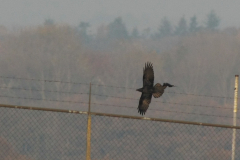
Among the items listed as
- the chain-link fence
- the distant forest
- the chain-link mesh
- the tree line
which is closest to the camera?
the chain-link fence

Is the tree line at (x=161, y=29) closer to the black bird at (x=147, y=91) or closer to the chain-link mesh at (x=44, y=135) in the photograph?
the chain-link mesh at (x=44, y=135)

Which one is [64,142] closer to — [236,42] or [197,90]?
[197,90]

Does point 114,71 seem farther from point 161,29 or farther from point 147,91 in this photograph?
point 147,91

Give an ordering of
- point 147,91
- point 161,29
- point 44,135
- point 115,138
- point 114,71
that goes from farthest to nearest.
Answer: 1. point 161,29
2. point 114,71
3. point 44,135
4. point 115,138
5. point 147,91

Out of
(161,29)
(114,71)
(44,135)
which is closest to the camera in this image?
(44,135)

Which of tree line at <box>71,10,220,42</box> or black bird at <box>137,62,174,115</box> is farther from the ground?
tree line at <box>71,10,220,42</box>

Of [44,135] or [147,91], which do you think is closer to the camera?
[147,91]

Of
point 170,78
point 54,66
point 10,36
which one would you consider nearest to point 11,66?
Answer: point 54,66

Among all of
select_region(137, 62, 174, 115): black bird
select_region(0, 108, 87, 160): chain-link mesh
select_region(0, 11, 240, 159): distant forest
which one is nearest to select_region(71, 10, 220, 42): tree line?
select_region(0, 11, 240, 159): distant forest

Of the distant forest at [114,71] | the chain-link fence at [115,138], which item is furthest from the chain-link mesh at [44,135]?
the distant forest at [114,71]

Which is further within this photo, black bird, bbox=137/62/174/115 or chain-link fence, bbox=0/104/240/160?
chain-link fence, bbox=0/104/240/160

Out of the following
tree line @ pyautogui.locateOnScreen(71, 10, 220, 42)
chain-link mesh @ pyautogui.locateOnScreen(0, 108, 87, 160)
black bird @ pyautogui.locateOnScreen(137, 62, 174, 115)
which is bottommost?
chain-link mesh @ pyautogui.locateOnScreen(0, 108, 87, 160)

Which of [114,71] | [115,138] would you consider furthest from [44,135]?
[114,71]

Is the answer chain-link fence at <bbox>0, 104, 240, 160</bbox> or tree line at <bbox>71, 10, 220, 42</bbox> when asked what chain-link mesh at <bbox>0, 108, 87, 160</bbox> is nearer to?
chain-link fence at <bbox>0, 104, 240, 160</bbox>
